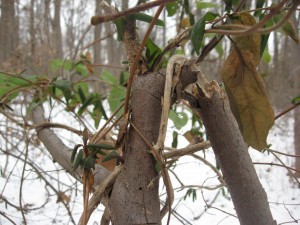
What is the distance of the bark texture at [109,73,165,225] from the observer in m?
0.35

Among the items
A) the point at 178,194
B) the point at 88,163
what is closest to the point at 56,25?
the point at 178,194

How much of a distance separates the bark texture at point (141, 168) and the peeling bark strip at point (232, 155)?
5 centimetres

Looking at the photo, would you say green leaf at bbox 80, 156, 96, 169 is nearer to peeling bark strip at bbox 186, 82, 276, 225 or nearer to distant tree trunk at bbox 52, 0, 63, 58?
peeling bark strip at bbox 186, 82, 276, 225

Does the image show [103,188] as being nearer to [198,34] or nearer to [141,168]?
[141,168]

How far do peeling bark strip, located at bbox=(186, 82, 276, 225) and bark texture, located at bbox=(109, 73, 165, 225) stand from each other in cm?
5

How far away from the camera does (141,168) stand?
1.17 ft

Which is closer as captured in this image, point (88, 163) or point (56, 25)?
point (88, 163)

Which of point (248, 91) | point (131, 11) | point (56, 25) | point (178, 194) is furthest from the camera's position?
point (56, 25)

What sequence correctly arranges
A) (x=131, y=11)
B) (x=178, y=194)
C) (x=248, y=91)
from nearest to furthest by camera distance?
(x=131, y=11) → (x=248, y=91) → (x=178, y=194)

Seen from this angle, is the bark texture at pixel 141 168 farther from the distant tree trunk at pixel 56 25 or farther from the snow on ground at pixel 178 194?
the distant tree trunk at pixel 56 25

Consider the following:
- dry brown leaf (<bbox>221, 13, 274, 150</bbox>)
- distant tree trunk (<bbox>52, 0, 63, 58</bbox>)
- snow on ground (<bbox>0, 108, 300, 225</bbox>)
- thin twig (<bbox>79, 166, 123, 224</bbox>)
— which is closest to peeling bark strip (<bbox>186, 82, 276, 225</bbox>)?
dry brown leaf (<bbox>221, 13, 274, 150</bbox>)

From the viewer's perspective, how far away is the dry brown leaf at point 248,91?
33 centimetres

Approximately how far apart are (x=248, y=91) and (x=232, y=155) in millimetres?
79

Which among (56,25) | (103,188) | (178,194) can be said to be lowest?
(103,188)
